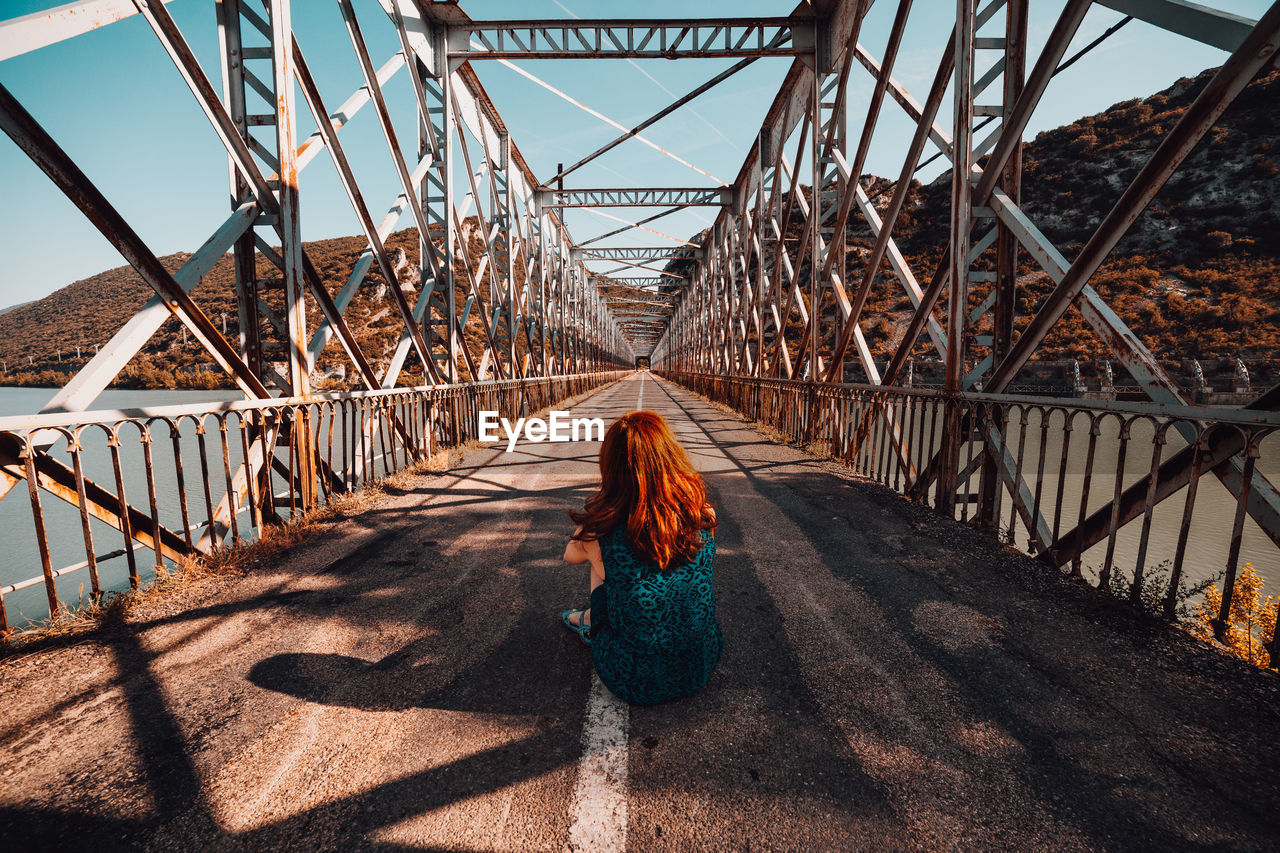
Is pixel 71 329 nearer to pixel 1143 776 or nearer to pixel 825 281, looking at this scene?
pixel 825 281

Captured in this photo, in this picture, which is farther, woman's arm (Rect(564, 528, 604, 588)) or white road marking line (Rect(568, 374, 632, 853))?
woman's arm (Rect(564, 528, 604, 588))

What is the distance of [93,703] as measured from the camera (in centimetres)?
235

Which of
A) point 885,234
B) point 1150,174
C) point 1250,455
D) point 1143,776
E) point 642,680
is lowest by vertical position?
point 1143,776

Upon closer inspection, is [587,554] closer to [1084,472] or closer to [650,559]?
[650,559]

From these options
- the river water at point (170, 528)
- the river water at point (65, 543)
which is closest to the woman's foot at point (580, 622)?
the river water at point (170, 528)

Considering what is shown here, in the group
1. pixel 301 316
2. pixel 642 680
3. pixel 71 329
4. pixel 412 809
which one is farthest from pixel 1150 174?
pixel 71 329

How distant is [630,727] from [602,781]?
0.31 m

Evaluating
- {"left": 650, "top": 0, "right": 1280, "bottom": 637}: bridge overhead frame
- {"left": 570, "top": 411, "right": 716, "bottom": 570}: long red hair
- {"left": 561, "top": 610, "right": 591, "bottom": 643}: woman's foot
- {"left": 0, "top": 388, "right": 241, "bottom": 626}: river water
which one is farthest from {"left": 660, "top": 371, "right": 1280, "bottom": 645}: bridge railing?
{"left": 0, "top": 388, "right": 241, "bottom": 626}: river water

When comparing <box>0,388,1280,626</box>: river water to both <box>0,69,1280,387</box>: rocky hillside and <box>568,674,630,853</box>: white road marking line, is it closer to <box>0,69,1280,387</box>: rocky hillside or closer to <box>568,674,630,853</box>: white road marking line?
<box>568,674,630,853</box>: white road marking line

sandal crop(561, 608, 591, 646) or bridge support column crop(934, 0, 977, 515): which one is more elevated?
bridge support column crop(934, 0, 977, 515)

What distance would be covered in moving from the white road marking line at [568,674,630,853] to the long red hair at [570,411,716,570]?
691 millimetres

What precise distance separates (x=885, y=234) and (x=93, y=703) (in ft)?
25.9

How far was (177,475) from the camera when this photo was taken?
3.65m

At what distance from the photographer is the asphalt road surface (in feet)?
5.56
